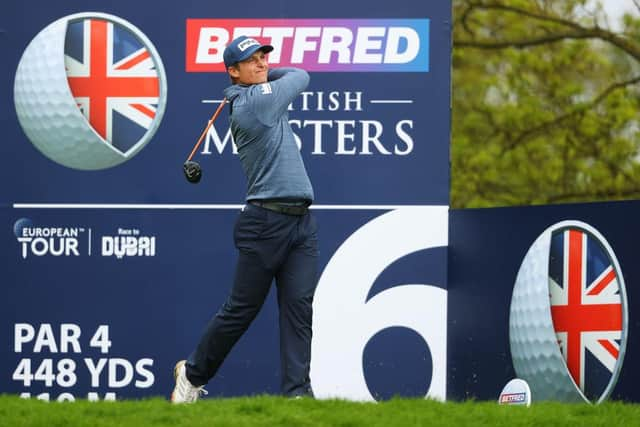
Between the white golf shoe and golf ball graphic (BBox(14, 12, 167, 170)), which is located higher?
golf ball graphic (BBox(14, 12, 167, 170))

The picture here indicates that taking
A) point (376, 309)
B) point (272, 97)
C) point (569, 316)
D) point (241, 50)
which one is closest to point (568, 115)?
point (376, 309)

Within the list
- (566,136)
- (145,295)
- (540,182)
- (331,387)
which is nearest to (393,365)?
(331,387)

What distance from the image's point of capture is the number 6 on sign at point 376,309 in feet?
28.8

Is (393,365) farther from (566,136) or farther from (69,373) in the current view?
(566,136)

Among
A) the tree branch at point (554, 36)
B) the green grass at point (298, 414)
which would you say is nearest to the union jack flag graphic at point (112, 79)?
the green grass at point (298, 414)

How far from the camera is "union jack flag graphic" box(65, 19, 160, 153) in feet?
29.1

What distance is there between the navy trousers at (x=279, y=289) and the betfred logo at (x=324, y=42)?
226 cm

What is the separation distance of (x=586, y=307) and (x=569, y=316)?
152mm

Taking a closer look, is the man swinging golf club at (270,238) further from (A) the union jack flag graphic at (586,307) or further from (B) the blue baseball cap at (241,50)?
(A) the union jack flag graphic at (586,307)

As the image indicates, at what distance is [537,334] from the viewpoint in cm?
809

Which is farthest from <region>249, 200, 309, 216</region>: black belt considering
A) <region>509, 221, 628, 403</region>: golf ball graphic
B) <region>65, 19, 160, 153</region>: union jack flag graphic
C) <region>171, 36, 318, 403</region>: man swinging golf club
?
<region>65, 19, 160, 153</region>: union jack flag graphic

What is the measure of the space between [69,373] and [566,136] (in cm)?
1290

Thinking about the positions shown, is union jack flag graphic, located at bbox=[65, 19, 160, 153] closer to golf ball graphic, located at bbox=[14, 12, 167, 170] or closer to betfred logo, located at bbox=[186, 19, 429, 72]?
golf ball graphic, located at bbox=[14, 12, 167, 170]

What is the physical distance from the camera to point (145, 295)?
8.92 m
